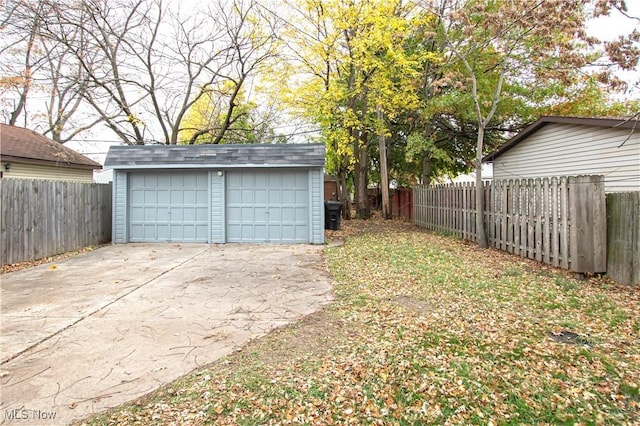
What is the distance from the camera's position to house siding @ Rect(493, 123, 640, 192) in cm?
844

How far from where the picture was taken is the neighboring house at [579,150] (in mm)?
8375

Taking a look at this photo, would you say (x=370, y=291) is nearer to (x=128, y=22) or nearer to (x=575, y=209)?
(x=575, y=209)

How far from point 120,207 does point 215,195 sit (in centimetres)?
287

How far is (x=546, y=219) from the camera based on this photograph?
21.8 ft

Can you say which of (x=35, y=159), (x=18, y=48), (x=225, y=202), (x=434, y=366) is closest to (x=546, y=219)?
(x=434, y=366)

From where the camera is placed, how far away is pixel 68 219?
8.95 meters

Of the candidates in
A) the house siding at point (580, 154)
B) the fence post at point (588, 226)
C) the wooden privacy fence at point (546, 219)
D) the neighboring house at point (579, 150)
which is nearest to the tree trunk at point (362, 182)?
the neighboring house at point (579, 150)

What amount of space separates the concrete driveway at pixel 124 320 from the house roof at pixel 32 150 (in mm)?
6103

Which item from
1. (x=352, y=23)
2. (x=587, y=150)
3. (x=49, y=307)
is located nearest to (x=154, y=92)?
(x=352, y=23)

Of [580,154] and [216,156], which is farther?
[216,156]

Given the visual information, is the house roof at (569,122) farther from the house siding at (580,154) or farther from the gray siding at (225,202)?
the gray siding at (225,202)

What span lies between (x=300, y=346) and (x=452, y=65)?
13.2 meters

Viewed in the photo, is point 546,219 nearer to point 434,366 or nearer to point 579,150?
point 579,150

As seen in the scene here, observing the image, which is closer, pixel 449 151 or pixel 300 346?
pixel 300 346
